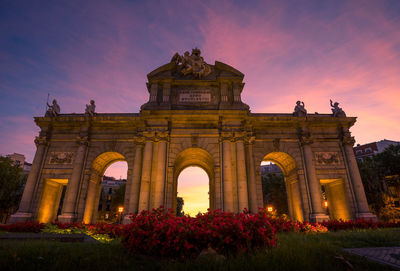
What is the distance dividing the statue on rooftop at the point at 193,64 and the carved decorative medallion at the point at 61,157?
14.6m

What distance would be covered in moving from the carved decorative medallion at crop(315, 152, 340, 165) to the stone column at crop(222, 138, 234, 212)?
9.95 metres

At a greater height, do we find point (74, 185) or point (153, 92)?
point (153, 92)

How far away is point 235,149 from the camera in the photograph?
63.8ft

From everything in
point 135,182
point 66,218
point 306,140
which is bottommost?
point 66,218

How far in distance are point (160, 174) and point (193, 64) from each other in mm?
11827

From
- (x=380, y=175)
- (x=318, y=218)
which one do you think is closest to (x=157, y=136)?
(x=318, y=218)

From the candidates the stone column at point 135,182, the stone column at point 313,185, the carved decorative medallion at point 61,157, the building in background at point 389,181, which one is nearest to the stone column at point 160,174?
the stone column at point 135,182

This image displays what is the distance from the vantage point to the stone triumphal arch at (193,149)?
19.0 metres

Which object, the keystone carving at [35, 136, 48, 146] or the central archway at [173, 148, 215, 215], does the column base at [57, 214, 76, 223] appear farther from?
the central archway at [173, 148, 215, 215]

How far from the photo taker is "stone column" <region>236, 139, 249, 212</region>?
690 inches

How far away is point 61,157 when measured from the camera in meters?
21.7

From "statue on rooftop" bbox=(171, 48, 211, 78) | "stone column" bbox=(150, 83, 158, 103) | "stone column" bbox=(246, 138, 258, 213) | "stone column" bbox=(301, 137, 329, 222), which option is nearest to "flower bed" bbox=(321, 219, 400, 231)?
"stone column" bbox=(301, 137, 329, 222)

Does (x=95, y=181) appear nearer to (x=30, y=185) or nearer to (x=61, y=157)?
(x=61, y=157)

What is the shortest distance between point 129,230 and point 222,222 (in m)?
3.86
